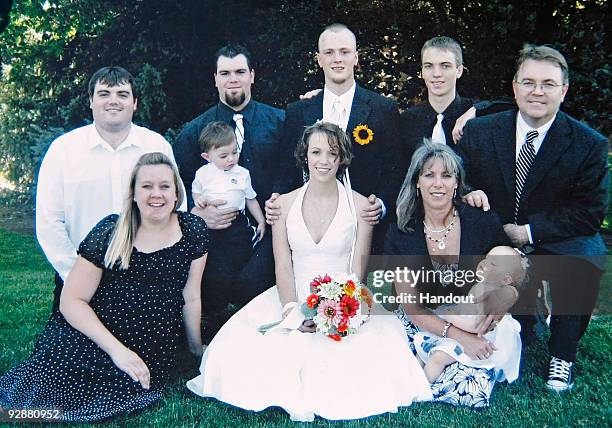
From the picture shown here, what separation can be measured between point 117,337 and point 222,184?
153 centimetres

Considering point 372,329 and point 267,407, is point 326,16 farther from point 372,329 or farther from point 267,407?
point 267,407

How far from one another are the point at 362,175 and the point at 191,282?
1.55 metres

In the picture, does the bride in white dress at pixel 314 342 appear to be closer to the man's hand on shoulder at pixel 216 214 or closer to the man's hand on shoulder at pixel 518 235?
the man's hand on shoulder at pixel 216 214

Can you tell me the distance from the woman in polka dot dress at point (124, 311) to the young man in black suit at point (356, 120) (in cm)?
128

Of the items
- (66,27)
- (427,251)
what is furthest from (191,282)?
(66,27)

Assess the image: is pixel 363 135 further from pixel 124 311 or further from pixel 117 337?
pixel 117 337

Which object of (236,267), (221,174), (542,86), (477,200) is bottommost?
(236,267)

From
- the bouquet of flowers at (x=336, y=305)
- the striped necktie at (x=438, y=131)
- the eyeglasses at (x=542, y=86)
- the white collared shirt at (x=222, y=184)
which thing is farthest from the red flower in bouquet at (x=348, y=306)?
the eyeglasses at (x=542, y=86)

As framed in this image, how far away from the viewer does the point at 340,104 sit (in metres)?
5.10

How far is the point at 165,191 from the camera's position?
415 centimetres

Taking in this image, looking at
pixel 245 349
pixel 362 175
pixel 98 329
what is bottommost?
pixel 245 349

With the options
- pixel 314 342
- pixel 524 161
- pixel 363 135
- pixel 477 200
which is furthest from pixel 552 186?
pixel 314 342

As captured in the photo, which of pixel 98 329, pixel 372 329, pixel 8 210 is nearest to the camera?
pixel 98 329

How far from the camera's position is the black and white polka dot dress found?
3821 mm
